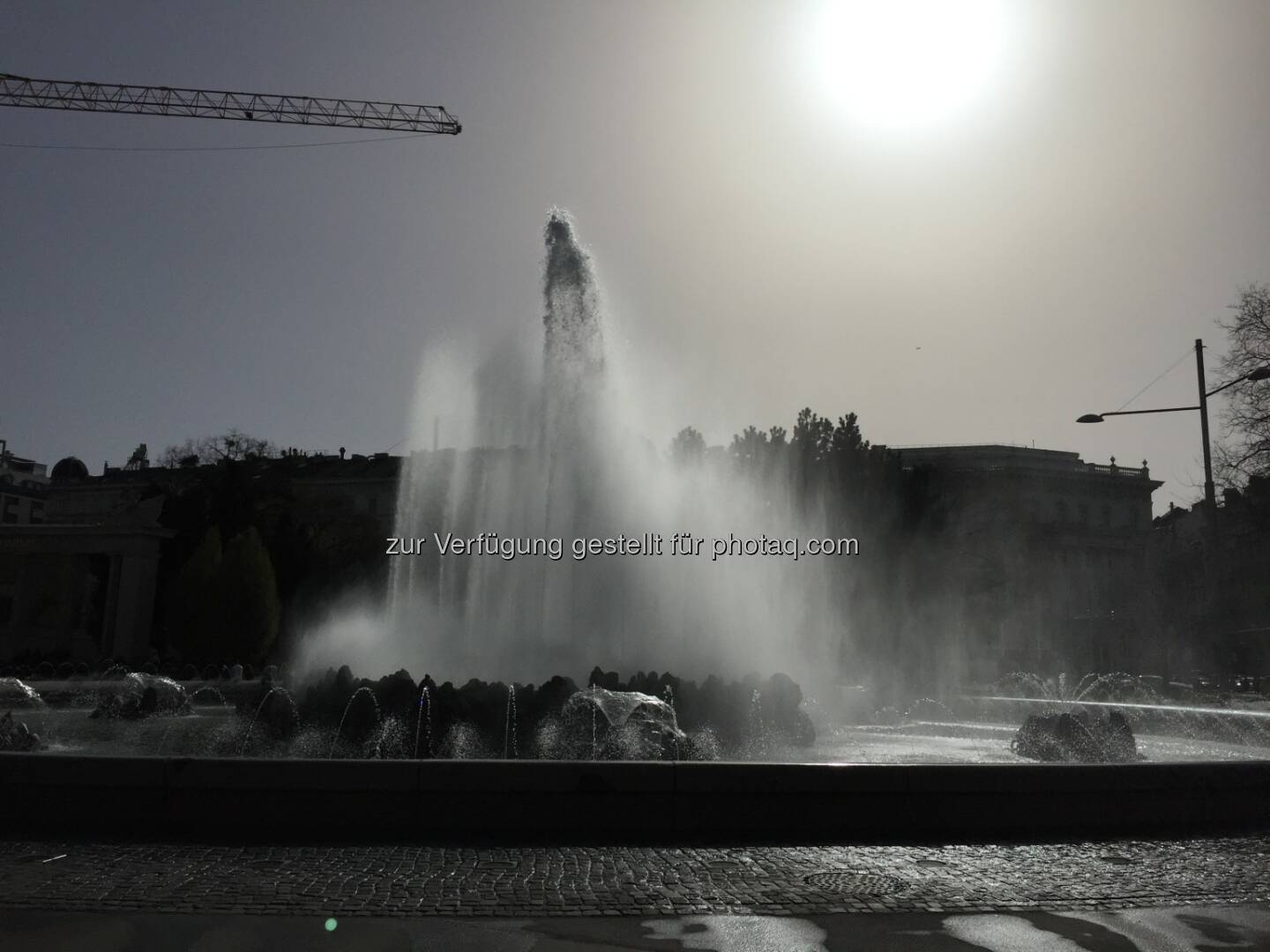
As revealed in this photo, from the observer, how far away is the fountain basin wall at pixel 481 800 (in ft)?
23.9

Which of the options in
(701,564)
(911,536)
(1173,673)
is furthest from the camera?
(1173,673)

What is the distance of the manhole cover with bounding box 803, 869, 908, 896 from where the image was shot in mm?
6066

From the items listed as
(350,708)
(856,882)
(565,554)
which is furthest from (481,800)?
(565,554)

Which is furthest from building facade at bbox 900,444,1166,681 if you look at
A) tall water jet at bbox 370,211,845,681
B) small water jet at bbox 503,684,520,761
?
small water jet at bbox 503,684,520,761

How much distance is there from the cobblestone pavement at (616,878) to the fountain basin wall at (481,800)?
23 cm

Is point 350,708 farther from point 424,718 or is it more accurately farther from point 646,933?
point 646,933

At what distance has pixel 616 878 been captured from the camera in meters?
6.33

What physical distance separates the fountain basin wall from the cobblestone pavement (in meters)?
0.23

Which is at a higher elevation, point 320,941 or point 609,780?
point 609,780

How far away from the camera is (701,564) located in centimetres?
2502

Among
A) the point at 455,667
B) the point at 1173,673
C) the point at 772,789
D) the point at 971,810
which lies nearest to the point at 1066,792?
the point at 971,810

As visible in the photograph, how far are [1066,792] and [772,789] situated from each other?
2299mm

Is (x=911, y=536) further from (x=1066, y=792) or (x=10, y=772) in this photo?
(x=10, y=772)

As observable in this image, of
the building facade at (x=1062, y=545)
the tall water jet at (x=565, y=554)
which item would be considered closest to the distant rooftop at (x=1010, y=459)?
the building facade at (x=1062, y=545)
